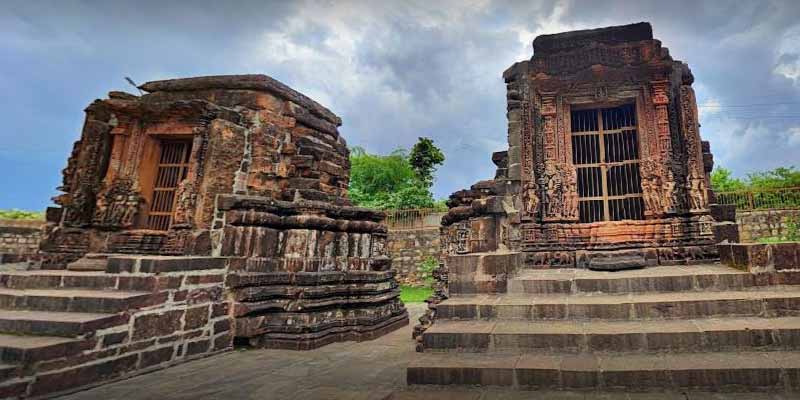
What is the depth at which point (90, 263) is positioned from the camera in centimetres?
721

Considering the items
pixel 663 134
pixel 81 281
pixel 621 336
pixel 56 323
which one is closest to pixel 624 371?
pixel 621 336

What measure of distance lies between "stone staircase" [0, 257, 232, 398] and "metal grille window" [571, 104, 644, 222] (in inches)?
266

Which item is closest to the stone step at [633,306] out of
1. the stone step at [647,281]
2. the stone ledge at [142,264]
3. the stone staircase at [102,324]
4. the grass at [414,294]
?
the stone step at [647,281]

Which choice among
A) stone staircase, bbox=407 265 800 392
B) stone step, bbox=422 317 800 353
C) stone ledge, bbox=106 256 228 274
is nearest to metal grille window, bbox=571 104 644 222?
stone staircase, bbox=407 265 800 392

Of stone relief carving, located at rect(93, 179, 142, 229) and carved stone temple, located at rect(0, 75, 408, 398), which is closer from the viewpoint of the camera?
carved stone temple, located at rect(0, 75, 408, 398)

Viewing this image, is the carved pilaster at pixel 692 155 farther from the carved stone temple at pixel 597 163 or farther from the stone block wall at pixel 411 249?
the stone block wall at pixel 411 249

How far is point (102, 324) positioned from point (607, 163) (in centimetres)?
812

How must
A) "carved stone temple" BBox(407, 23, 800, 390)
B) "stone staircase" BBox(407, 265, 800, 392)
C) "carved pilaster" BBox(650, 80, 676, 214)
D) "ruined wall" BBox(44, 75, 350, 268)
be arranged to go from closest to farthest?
"stone staircase" BBox(407, 265, 800, 392) → "carved stone temple" BBox(407, 23, 800, 390) → "carved pilaster" BBox(650, 80, 676, 214) → "ruined wall" BBox(44, 75, 350, 268)

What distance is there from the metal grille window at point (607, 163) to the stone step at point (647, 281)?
1.76 metres

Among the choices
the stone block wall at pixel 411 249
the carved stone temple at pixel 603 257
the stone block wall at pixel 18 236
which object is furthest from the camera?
the stone block wall at pixel 411 249

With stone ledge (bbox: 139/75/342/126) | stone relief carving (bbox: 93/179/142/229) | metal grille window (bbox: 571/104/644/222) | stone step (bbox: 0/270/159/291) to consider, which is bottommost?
stone step (bbox: 0/270/159/291)

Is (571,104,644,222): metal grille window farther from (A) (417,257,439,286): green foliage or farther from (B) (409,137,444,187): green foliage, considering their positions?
(B) (409,137,444,187): green foliage

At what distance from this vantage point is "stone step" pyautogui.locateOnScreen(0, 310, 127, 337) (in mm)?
4215

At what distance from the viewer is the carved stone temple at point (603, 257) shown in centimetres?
355
